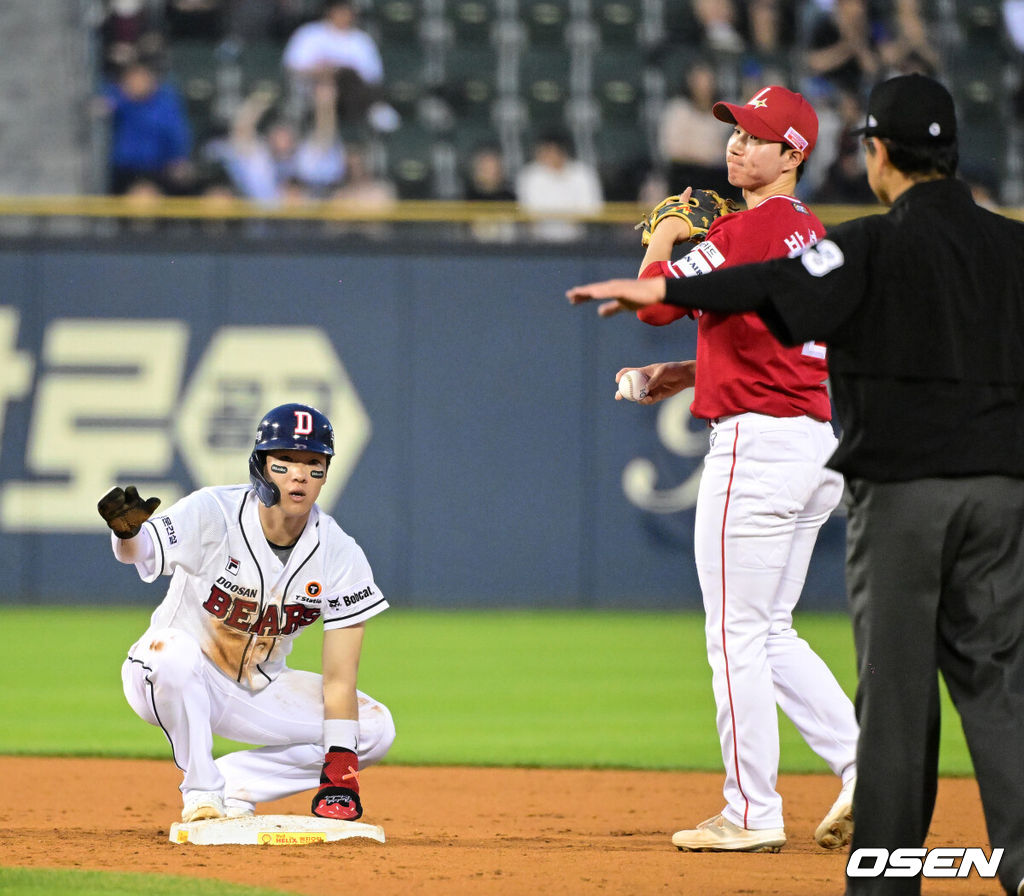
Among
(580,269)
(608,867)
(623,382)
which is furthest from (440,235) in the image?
(608,867)

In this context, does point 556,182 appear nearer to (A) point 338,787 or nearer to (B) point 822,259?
(A) point 338,787

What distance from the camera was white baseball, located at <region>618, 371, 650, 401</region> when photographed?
17.1 feet

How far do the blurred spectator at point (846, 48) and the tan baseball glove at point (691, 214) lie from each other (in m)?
10.2

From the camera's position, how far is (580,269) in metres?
13.3

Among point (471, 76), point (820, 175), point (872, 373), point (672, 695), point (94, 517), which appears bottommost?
point (672, 695)

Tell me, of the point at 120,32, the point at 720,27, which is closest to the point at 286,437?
the point at 120,32

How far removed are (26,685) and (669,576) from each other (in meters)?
5.48

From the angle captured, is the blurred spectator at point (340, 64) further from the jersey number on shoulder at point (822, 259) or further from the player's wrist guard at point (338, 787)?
the jersey number on shoulder at point (822, 259)

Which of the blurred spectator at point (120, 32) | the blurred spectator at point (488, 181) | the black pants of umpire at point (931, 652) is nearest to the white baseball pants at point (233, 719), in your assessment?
the black pants of umpire at point (931, 652)

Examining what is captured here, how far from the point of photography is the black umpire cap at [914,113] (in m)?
3.73

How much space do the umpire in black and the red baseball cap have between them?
47.7 inches

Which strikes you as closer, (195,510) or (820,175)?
(195,510)

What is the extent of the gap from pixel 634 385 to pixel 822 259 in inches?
62.6

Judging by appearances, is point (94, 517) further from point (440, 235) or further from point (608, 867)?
point (608, 867)
